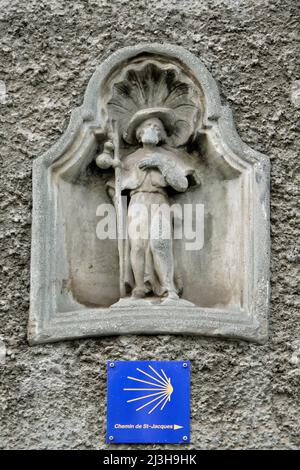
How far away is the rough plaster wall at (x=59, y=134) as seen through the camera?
16.4 feet

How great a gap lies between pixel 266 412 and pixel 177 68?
5.36 ft

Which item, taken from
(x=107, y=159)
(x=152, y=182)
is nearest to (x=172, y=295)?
Answer: (x=152, y=182)

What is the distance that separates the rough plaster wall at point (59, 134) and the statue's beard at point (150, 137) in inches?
13.6

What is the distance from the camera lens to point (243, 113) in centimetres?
539

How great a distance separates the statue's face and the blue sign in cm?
104

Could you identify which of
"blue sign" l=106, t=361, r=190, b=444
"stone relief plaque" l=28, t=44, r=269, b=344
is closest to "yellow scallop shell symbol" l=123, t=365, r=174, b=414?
"blue sign" l=106, t=361, r=190, b=444

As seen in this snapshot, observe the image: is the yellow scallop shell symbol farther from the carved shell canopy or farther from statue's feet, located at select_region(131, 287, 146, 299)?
the carved shell canopy

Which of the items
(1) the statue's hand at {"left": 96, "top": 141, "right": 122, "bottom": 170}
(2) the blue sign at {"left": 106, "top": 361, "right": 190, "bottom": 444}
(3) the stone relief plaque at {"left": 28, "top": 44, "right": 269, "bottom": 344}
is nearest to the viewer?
(2) the blue sign at {"left": 106, "top": 361, "right": 190, "bottom": 444}

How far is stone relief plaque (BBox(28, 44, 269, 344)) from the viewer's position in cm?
516

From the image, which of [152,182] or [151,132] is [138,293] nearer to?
[152,182]

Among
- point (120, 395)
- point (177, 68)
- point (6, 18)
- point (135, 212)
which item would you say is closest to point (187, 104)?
point (177, 68)

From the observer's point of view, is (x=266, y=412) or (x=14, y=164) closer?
(x=266, y=412)

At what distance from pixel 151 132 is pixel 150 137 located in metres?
0.03

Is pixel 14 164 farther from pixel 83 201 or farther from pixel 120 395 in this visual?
pixel 120 395
